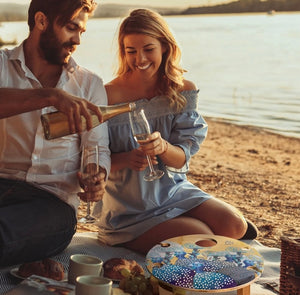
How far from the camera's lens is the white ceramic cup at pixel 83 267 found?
2.43 meters

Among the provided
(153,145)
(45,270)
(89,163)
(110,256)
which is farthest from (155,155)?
(45,270)

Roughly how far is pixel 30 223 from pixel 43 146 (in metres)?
0.43

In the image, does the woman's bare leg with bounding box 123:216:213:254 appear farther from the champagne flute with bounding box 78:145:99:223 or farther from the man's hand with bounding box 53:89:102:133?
the man's hand with bounding box 53:89:102:133

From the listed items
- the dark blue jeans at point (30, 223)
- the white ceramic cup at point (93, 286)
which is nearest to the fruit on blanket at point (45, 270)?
the dark blue jeans at point (30, 223)

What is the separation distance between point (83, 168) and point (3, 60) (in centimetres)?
88

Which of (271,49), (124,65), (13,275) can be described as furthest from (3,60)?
(271,49)

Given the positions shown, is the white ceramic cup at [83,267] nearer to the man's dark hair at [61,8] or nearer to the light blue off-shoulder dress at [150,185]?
the light blue off-shoulder dress at [150,185]

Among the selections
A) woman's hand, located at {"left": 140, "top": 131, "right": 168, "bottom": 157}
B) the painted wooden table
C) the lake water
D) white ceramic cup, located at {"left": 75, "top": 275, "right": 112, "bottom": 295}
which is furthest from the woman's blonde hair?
white ceramic cup, located at {"left": 75, "top": 275, "right": 112, "bottom": 295}

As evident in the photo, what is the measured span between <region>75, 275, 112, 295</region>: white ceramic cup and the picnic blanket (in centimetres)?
86

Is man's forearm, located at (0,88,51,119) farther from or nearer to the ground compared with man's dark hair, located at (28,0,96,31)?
nearer to the ground

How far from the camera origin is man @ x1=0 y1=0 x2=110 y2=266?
3.26 metres

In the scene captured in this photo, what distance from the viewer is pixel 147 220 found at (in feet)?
11.9

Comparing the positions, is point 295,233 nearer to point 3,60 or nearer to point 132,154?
point 132,154

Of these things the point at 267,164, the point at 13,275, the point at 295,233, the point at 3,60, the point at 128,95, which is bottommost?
the point at 267,164
